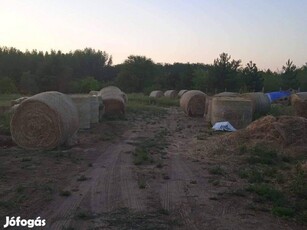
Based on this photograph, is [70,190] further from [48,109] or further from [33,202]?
[48,109]

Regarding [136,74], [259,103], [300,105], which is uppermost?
[136,74]

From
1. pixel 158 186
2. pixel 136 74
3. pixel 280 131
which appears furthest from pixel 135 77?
pixel 158 186

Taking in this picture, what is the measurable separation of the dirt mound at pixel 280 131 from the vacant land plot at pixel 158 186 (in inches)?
21.5

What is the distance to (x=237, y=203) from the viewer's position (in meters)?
8.41

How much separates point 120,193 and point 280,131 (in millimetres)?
8103

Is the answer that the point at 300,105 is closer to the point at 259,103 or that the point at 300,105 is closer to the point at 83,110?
the point at 259,103

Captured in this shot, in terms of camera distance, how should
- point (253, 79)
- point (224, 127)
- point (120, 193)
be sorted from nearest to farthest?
1. point (120, 193)
2. point (224, 127)
3. point (253, 79)

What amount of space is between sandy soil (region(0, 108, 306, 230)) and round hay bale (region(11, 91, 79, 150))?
0.65 metres

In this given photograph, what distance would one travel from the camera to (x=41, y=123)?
1437 cm

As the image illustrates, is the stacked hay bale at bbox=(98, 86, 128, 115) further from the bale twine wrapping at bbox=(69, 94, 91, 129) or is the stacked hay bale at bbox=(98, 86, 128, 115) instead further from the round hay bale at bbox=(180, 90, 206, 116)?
the bale twine wrapping at bbox=(69, 94, 91, 129)

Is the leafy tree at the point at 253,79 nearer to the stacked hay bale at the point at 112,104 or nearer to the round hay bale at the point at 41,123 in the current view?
the stacked hay bale at the point at 112,104

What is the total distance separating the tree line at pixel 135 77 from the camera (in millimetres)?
53100

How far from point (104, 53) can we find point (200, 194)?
98345 millimetres

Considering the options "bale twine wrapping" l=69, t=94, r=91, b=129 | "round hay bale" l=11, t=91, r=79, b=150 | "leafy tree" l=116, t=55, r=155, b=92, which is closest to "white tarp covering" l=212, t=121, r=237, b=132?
"bale twine wrapping" l=69, t=94, r=91, b=129
